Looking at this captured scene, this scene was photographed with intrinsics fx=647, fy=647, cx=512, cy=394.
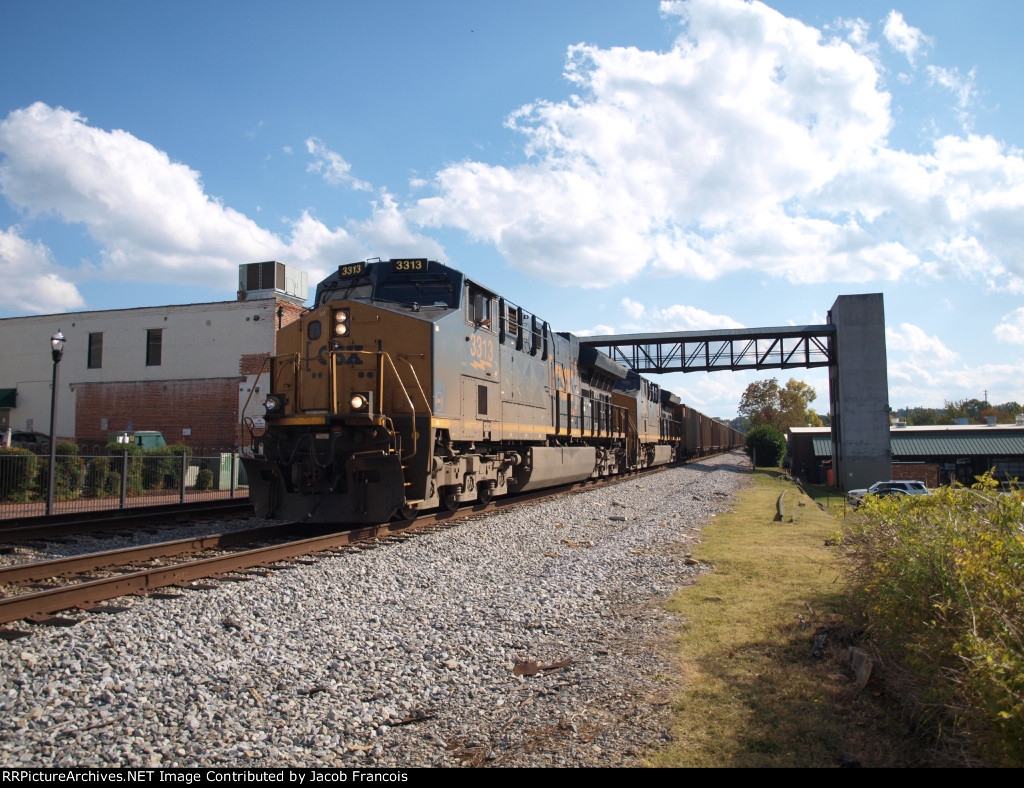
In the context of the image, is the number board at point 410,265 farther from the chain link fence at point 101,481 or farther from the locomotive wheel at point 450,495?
the chain link fence at point 101,481

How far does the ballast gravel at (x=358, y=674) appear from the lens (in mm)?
3291

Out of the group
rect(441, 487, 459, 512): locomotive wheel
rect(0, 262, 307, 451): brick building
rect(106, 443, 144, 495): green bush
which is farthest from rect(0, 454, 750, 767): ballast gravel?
rect(0, 262, 307, 451): brick building

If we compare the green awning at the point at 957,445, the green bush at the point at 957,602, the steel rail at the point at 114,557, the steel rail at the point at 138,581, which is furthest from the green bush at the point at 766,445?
the green bush at the point at 957,602

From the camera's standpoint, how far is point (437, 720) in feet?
12.0

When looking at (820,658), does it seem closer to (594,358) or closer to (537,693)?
(537,693)

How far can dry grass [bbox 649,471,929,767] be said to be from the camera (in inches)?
127

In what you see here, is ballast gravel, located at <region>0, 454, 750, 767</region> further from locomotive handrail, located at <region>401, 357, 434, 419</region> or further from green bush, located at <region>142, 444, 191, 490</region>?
green bush, located at <region>142, 444, 191, 490</region>

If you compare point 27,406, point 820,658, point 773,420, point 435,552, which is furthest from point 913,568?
point 773,420

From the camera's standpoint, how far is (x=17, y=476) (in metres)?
15.8

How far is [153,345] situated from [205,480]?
11.8 metres

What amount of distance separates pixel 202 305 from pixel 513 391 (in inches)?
848

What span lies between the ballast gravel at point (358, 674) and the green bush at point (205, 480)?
1567 cm

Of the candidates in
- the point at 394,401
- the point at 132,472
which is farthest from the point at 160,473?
the point at 394,401

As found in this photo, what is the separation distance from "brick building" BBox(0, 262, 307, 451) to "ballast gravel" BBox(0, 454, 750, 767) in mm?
23008
